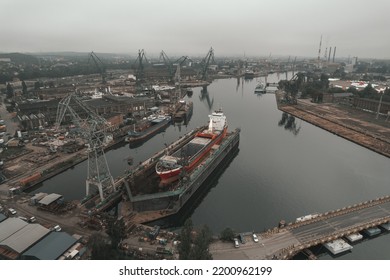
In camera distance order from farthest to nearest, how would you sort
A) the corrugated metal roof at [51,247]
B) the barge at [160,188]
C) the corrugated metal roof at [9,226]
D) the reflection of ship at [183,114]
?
the reflection of ship at [183,114] → the barge at [160,188] → the corrugated metal roof at [9,226] → the corrugated metal roof at [51,247]

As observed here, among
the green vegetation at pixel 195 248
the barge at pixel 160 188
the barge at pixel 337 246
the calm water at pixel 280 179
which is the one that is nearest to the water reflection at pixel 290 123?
the calm water at pixel 280 179

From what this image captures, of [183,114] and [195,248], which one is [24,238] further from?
[183,114]

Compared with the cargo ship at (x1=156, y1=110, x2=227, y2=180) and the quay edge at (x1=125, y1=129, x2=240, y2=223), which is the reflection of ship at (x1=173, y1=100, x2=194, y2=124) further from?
the quay edge at (x1=125, y1=129, x2=240, y2=223)

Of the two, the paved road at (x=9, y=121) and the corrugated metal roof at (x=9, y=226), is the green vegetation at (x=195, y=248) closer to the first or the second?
the corrugated metal roof at (x=9, y=226)

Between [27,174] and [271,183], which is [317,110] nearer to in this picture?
[271,183]

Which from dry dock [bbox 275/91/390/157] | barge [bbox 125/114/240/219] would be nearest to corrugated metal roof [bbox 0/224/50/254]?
barge [bbox 125/114/240/219]

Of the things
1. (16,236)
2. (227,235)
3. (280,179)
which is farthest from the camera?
(280,179)

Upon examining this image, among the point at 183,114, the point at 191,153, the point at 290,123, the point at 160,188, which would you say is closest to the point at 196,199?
the point at 160,188
